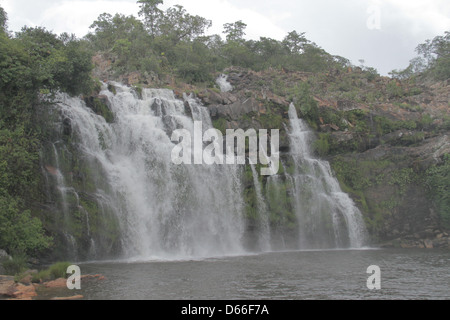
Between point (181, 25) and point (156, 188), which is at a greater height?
point (181, 25)

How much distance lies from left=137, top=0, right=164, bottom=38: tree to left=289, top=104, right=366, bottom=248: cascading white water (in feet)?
109

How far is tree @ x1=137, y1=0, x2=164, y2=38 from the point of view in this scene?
177ft

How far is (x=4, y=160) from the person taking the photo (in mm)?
16922

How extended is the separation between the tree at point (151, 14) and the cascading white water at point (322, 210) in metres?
33.3

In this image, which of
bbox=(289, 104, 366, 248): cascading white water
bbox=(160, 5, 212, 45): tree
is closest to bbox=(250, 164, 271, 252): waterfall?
bbox=(289, 104, 366, 248): cascading white water

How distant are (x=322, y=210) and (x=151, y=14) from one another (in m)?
38.9

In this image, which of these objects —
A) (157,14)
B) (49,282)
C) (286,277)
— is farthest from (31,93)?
(157,14)

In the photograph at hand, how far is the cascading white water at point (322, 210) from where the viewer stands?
27359mm

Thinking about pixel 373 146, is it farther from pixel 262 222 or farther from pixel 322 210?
pixel 262 222

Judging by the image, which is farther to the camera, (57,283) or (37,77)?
(37,77)

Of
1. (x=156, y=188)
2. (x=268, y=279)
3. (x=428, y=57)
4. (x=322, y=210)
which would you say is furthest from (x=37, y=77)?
(x=428, y=57)

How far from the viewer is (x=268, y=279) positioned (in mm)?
14664

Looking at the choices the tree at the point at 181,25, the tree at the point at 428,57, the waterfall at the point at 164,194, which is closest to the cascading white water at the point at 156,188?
the waterfall at the point at 164,194

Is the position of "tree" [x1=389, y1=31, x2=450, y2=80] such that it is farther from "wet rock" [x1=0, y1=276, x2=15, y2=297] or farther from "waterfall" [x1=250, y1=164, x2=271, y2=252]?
"wet rock" [x1=0, y1=276, x2=15, y2=297]
